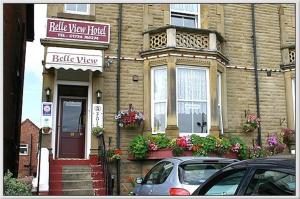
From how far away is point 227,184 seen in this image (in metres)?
4.79

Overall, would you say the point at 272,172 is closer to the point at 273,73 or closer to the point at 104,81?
the point at 104,81

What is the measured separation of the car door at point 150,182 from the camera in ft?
27.6

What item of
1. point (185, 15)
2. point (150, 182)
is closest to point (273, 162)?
point (150, 182)

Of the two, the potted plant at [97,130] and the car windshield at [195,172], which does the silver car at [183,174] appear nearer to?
the car windshield at [195,172]

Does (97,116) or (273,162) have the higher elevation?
(97,116)

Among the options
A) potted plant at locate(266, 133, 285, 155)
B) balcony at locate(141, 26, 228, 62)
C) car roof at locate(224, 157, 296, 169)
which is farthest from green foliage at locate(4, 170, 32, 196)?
potted plant at locate(266, 133, 285, 155)

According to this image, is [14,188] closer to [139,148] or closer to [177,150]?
[139,148]

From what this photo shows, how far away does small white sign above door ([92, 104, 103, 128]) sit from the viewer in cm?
1388

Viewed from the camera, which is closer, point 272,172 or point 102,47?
point 272,172

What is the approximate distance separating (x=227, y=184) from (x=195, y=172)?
282 centimetres

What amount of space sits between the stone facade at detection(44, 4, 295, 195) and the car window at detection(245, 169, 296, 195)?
9.54 meters

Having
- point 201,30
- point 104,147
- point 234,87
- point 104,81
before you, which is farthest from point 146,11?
point 104,147

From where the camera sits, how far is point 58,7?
14.3m

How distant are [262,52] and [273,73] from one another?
0.95 m
